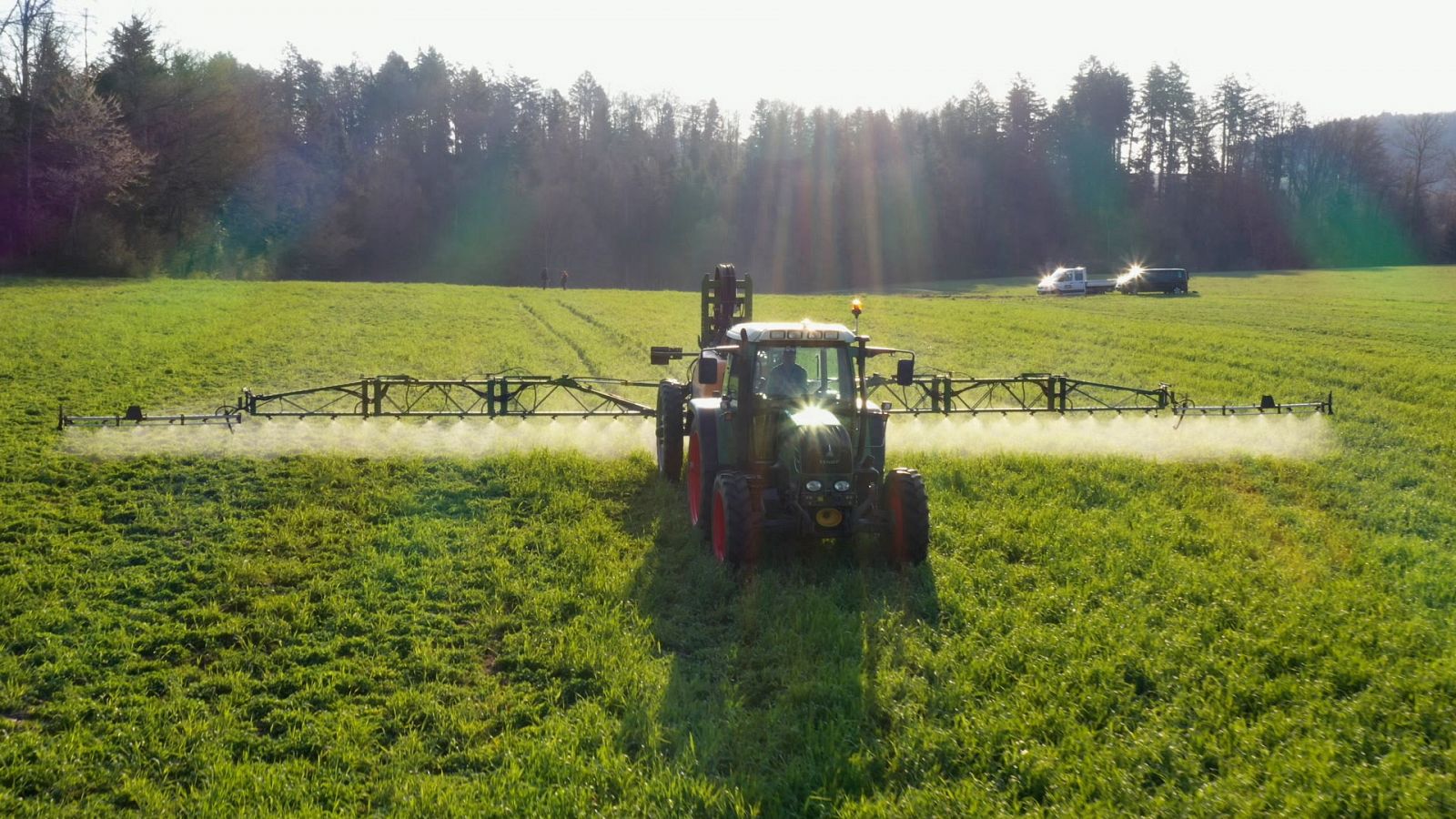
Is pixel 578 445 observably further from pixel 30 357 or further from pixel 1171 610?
pixel 30 357

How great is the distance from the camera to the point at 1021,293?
63.4 metres

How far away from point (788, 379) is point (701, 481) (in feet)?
4.84

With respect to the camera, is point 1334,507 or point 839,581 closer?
point 839,581

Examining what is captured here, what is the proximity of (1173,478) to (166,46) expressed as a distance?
2611 inches

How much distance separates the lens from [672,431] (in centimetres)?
1328

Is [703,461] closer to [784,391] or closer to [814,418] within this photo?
[784,391]

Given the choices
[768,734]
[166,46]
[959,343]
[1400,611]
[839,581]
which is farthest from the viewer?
[166,46]

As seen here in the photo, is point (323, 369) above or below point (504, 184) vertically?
below

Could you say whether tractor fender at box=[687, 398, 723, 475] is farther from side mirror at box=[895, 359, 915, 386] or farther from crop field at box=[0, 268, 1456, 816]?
side mirror at box=[895, 359, 915, 386]

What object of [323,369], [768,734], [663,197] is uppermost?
[663,197]

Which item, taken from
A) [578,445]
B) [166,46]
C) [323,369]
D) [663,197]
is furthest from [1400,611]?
[663,197]

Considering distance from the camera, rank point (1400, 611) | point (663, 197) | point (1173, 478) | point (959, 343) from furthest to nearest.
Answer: point (663, 197) → point (959, 343) → point (1173, 478) → point (1400, 611)

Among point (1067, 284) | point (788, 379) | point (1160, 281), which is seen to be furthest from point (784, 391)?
point (1160, 281)

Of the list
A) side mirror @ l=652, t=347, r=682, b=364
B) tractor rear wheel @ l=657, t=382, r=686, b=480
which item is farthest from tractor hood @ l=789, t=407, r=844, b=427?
side mirror @ l=652, t=347, r=682, b=364
